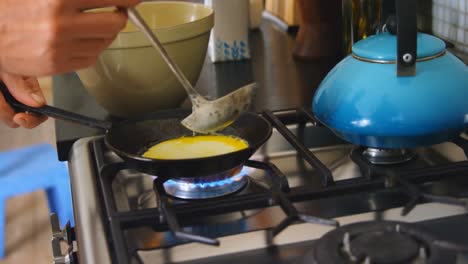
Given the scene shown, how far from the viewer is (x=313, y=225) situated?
583 millimetres

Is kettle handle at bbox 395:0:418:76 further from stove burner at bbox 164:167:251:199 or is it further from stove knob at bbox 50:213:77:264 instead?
stove knob at bbox 50:213:77:264

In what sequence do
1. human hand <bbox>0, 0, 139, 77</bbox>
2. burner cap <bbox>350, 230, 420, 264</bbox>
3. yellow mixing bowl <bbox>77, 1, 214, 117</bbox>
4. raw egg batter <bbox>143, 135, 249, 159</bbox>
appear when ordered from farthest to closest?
1. yellow mixing bowl <bbox>77, 1, 214, 117</bbox>
2. raw egg batter <bbox>143, 135, 249, 159</bbox>
3. human hand <bbox>0, 0, 139, 77</bbox>
4. burner cap <bbox>350, 230, 420, 264</bbox>

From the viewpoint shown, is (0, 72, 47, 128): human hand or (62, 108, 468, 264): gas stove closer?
(62, 108, 468, 264): gas stove

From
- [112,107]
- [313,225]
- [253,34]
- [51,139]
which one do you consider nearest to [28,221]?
[51,139]

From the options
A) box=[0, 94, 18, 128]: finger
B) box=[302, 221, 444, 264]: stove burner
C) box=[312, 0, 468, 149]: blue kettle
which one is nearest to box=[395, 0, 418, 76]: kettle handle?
box=[312, 0, 468, 149]: blue kettle

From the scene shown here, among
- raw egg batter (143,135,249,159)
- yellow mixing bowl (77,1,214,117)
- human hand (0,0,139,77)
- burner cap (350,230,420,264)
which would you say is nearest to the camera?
burner cap (350,230,420,264)

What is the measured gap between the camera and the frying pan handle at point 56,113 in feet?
2.38

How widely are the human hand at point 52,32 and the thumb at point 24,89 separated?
0.09 meters

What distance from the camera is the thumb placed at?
2.51 feet

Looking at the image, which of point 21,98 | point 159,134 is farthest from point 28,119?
point 159,134

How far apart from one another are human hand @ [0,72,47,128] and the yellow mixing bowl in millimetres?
104

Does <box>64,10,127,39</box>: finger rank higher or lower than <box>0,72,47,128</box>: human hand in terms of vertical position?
higher

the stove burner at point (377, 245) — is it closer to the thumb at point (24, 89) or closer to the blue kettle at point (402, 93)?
the blue kettle at point (402, 93)

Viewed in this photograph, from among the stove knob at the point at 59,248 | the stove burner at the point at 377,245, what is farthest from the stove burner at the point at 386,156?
the stove knob at the point at 59,248
